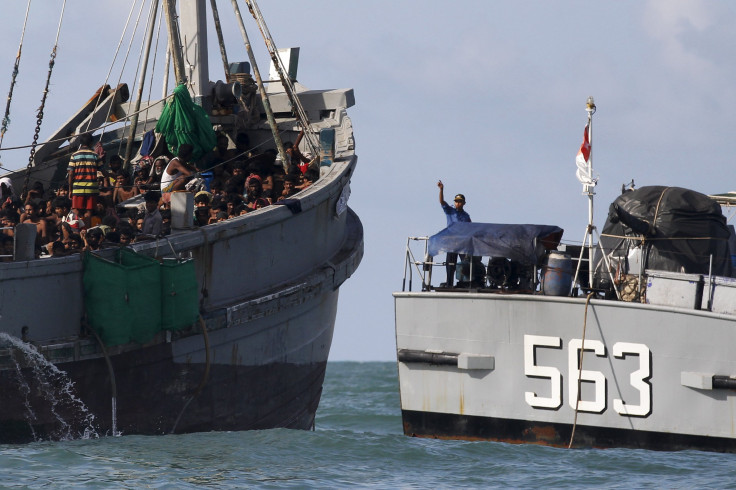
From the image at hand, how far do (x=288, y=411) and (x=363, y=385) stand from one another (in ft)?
93.4

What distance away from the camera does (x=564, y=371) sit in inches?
778

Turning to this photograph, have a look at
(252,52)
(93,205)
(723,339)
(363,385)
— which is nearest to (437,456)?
(723,339)

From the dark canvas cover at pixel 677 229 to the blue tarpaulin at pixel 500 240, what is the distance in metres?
1.03

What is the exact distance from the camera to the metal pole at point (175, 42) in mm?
22062

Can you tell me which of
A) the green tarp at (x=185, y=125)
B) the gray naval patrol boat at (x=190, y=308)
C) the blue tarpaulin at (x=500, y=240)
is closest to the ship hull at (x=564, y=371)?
the blue tarpaulin at (x=500, y=240)

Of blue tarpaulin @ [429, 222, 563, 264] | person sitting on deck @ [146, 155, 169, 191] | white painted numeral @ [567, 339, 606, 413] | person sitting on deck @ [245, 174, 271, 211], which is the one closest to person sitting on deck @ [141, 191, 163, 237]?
person sitting on deck @ [245, 174, 271, 211]

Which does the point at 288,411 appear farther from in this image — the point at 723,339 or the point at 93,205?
the point at 723,339

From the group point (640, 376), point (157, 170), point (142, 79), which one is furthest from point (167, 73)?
point (640, 376)

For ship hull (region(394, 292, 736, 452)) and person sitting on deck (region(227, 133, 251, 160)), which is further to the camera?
person sitting on deck (region(227, 133, 251, 160))

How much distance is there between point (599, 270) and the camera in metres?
20.5

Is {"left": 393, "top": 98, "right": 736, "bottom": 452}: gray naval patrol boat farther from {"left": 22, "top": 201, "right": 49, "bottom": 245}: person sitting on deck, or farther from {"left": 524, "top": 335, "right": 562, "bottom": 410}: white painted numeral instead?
{"left": 22, "top": 201, "right": 49, "bottom": 245}: person sitting on deck

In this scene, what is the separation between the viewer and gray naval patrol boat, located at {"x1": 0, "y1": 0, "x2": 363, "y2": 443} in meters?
16.1

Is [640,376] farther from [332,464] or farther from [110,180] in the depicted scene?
[110,180]

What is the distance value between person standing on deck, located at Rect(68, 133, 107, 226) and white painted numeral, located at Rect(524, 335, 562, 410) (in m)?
6.42
